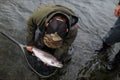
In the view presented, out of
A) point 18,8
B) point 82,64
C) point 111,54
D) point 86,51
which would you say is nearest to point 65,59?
point 82,64

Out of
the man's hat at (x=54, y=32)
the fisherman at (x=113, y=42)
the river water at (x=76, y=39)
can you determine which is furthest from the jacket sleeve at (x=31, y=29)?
the fisherman at (x=113, y=42)

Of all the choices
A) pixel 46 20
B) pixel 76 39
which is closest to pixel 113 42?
pixel 76 39

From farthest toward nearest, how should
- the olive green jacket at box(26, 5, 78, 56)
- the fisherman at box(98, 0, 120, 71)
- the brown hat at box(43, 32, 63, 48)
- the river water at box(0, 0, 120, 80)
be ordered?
the fisherman at box(98, 0, 120, 71) → the river water at box(0, 0, 120, 80) → the olive green jacket at box(26, 5, 78, 56) → the brown hat at box(43, 32, 63, 48)

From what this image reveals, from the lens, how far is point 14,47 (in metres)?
5.71

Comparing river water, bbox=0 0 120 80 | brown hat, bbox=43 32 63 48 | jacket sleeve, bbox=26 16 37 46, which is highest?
brown hat, bbox=43 32 63 48

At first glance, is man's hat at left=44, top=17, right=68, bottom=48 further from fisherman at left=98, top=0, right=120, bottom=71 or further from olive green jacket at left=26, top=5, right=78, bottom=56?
fisherman at left=98, top=0, right=120, bottom=71

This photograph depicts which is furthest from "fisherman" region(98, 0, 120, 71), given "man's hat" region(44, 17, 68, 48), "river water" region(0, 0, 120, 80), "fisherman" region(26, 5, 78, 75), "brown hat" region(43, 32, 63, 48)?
"brown hat" region(43, 32, 63, 48)

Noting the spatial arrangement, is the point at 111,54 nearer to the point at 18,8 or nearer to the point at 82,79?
the point at 82,79

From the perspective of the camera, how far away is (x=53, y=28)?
14.6ft

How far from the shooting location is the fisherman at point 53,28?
4.45 meters

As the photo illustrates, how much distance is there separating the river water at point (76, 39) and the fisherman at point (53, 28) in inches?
19.7

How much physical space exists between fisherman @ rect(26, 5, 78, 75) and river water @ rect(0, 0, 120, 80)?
1.64ft

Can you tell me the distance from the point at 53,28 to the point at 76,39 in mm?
2411

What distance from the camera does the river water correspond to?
5297 mm
